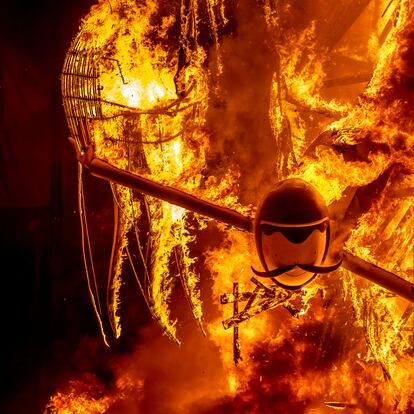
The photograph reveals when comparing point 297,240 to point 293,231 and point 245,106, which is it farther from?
point 245,106

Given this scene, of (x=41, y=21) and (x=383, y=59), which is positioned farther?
(x=41, y=21)

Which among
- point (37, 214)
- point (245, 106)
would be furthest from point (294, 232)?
point (37, 214)

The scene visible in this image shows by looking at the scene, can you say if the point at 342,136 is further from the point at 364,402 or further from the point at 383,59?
the point at 364,402

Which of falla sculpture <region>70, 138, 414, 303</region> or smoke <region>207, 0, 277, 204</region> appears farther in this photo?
smoke <region>207, 0, 277, 204</region>

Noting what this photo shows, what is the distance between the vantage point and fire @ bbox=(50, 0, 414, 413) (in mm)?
5094

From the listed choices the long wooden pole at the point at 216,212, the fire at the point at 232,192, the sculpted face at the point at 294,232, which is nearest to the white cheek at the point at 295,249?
the sculpted face at the point at 294,232

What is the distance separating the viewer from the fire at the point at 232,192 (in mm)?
5094

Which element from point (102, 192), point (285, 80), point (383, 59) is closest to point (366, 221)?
point (383, 59)

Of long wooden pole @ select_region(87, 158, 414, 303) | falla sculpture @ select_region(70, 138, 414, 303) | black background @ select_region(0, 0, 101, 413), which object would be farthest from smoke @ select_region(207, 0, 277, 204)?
falla sculpture @ select_region(70, 138, 414, 303)

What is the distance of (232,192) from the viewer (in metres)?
6.01

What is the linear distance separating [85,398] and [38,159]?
12.3ft

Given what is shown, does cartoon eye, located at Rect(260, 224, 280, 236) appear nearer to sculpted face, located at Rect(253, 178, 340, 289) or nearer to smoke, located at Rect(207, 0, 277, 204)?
sculpted face, located at Rect(253, 178, 340, 289)

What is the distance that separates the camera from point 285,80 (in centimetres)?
576

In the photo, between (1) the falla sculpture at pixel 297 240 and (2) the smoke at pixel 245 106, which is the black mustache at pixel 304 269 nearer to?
(1) the falla sculpture at pixel 297 240
